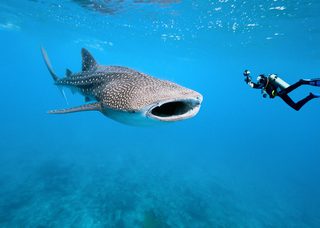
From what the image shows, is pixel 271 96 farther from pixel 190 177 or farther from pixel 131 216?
pixel 190 177

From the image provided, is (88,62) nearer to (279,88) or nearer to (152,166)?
(279,88)

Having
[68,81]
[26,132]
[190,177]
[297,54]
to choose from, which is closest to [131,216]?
[68,81]

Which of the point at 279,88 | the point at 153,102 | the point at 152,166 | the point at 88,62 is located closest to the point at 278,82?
the point at 279,88

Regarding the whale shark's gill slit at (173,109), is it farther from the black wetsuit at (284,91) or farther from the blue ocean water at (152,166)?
the blue ocean water at (152,166)

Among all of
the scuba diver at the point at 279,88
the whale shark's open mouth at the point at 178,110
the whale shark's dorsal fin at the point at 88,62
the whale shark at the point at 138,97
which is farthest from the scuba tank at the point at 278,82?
the whale shark's dorsal fin at the point at 88,62

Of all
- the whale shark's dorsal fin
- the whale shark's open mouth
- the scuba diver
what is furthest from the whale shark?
the scuba diver

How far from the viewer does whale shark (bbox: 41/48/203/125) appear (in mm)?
2854

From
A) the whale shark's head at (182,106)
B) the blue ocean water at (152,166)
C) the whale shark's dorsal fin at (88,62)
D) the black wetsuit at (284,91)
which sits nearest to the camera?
the whale shark's head at (182,106)

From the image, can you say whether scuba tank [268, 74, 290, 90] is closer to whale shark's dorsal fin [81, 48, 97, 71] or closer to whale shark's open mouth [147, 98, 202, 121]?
whale shark's open mouth [147, 98, 202, 121]

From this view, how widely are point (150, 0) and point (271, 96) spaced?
1500 cm

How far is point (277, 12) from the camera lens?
17203 mm

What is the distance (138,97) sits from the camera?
3.30m

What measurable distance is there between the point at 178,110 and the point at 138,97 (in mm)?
577

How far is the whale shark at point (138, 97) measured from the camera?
9.36ft
